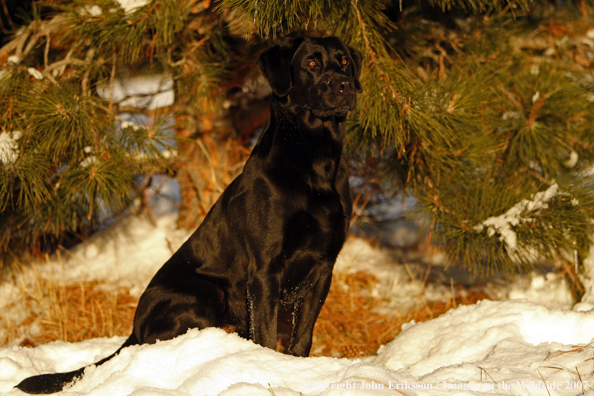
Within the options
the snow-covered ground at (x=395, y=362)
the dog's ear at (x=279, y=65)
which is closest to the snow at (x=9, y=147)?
the snow-covered ground at (x=395, y=362)

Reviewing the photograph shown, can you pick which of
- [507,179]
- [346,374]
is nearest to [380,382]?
[346,374]

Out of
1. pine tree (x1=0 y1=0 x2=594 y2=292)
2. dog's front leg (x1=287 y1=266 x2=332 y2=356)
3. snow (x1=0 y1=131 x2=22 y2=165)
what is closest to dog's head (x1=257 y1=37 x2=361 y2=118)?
pine tree (x1=0 y1=0 x2=594 y2=292)

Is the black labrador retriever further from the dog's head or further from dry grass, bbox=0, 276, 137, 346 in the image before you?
dry grass, bbox=0, 276, 137, 346

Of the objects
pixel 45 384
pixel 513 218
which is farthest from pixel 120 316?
pixel 513 218

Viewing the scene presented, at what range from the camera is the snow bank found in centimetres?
156

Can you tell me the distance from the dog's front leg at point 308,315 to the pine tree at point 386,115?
0.77 meters

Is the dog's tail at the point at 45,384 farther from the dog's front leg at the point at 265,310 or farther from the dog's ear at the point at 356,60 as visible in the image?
the dog's ear at the point at 356,60

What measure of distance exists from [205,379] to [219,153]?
104 inches

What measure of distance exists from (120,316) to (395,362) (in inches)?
75.1

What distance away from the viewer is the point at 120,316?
3277mm

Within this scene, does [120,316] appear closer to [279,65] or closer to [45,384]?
[45,384]

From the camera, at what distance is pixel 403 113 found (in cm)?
243

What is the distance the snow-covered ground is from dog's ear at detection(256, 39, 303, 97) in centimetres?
109

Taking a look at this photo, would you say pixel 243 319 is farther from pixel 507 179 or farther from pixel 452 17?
pixel 452 17
